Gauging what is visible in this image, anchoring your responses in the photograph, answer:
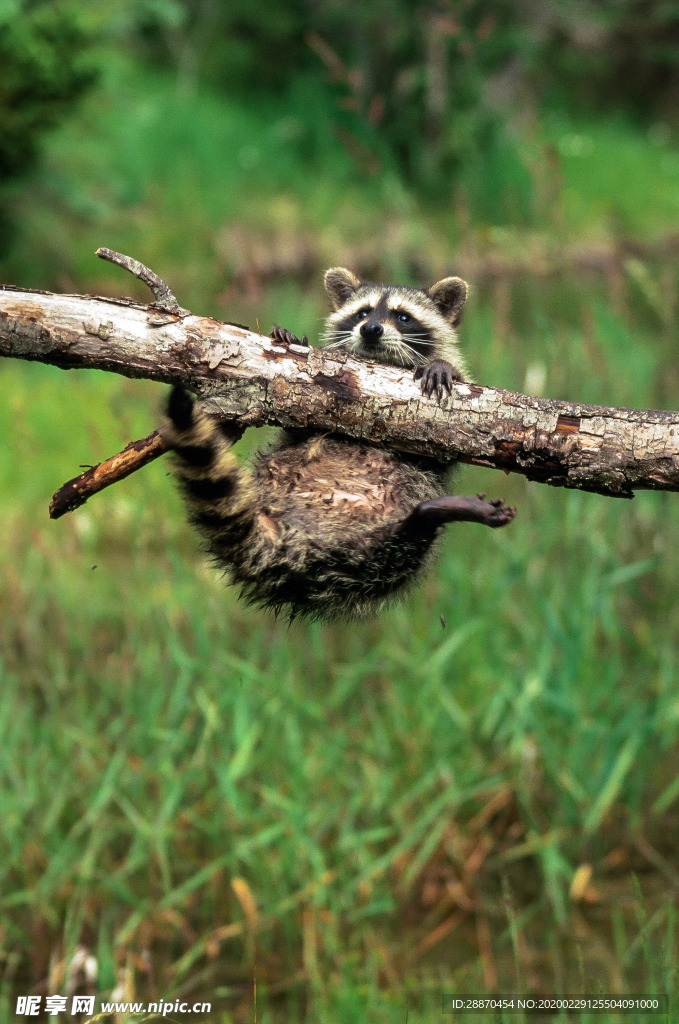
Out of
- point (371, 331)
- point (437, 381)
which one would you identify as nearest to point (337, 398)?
point (437, 381)

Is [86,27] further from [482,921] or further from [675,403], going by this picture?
[482,921]

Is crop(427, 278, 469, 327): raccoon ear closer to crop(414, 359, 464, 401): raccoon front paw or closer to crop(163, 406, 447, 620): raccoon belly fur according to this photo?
crop(163, 406, 447, 620): raccoon belly fur

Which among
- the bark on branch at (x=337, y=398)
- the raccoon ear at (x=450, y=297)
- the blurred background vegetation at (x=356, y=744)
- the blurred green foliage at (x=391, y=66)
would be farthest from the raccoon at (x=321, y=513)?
the blurred green foliage at (x=391, y=66)

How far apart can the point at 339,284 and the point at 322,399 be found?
68.8 inches

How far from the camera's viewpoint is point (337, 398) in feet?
8.59

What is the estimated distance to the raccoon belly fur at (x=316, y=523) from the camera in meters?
2.86

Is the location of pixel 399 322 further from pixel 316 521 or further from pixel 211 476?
pixel 211 476

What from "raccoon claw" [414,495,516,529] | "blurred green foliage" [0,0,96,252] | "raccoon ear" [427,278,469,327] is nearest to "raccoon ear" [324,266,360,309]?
"raccoon ear" [427,278,469,327]

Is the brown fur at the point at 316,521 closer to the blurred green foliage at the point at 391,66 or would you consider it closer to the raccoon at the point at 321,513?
the raccoon at the point at 321,513

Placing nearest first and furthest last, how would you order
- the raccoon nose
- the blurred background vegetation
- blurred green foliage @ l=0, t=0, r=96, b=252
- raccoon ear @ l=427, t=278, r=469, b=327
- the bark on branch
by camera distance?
the bark on branch → the raccoon nose → raccoon ear @ l=427, t=278, r=469, b=327 → the blurred background vegetation → blurred green foliage @ l=0, t=0, r=96, b=252

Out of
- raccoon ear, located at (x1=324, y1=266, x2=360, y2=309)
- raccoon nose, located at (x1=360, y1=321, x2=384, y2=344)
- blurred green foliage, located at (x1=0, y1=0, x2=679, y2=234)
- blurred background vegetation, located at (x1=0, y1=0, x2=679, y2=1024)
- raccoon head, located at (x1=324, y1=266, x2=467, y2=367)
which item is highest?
blurred green foliage, located at (x1=0, y1=0, x2=679, y2=234)

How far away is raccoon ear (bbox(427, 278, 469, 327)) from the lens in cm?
385

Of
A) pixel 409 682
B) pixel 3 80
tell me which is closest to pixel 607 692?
pixel 409 682

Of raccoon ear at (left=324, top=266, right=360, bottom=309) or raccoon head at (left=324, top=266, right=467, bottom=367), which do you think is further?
raccoon ear at (left=324, top=266, right=360, bottom=309)
